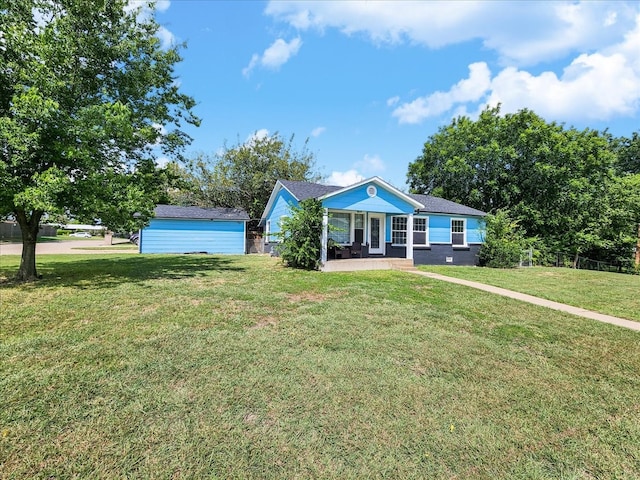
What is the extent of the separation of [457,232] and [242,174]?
56.2ft

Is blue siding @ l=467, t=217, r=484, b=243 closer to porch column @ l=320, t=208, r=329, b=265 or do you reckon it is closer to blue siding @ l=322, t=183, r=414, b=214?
blue siding @ l=322, t=183, r=414, b=214

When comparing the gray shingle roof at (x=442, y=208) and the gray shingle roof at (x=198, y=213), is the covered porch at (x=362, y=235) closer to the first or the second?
the gray shingle roof at (x=442, y=208)

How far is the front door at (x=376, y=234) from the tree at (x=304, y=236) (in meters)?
4.30

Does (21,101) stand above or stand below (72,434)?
above

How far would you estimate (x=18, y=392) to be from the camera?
3111 millimetres

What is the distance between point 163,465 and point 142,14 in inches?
536

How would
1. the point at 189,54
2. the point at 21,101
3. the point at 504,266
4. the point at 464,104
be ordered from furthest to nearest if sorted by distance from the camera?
the point at 464,104, the point at 504,266, the point at 189,54, the point at 21,101

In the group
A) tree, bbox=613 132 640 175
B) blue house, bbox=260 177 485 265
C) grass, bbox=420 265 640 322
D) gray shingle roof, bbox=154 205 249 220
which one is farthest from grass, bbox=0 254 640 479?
tree, bbox=613 132 640 175

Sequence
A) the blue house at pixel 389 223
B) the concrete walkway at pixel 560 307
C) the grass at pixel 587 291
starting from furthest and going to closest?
the blue house at pixel 389 223 → the grass at pixel 587 291 → the concrete walkway at pixel 560 307

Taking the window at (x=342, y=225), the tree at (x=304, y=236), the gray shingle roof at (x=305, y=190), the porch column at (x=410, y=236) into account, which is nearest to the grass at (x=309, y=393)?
the tree at (x=304, y=236)

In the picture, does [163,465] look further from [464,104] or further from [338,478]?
[464,104]

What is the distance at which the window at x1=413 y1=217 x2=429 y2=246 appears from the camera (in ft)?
55.1

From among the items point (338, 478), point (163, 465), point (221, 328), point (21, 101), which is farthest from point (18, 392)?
point (21, 101)

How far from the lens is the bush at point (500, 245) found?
16500 millimetres
